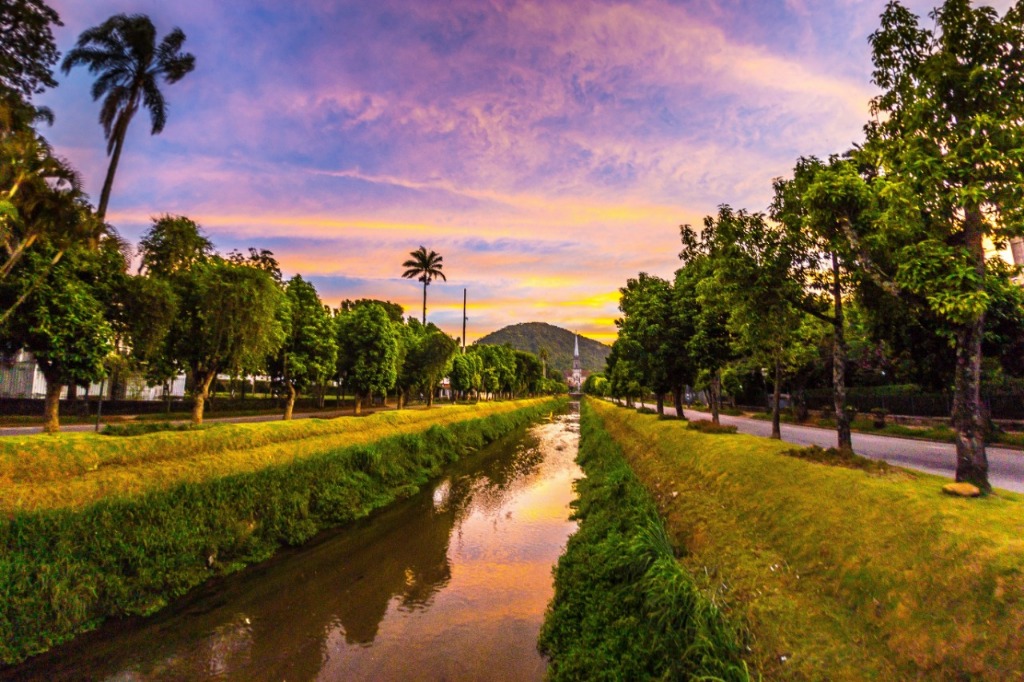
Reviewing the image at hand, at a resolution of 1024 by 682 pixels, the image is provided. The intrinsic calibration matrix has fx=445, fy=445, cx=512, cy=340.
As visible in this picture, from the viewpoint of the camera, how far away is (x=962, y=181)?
30.3ft

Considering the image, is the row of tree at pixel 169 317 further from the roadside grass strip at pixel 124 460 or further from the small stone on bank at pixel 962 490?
the small stone on bank at pixel 962 490

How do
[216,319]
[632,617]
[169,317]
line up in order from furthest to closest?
[216,319]
[169,317]
[632,617]

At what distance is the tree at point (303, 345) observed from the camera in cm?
3284

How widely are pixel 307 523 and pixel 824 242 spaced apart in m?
19.7

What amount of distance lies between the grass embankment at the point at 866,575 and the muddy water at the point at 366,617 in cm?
414

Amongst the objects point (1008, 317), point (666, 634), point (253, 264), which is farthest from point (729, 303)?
point (253, 264)

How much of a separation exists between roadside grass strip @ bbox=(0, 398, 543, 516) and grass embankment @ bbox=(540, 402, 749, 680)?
1183 cm

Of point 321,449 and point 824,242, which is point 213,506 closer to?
point 321,449

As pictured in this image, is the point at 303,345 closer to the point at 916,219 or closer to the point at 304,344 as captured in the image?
the point at 304,344

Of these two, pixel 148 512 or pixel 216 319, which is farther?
pixel 216 319

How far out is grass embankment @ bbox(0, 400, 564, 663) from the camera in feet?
28.7

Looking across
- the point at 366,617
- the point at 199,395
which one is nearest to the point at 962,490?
the point at 366,617

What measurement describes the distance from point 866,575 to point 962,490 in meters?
3.35

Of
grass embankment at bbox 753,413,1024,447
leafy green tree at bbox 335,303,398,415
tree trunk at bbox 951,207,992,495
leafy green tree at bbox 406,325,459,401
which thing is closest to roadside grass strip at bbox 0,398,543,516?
tree trunk at bbox 951,207,992,495
